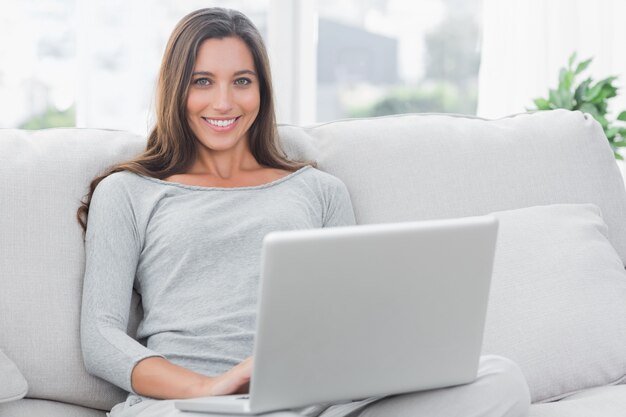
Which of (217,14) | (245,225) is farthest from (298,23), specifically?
(245,225)

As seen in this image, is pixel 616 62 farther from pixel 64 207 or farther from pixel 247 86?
pixel 64 207

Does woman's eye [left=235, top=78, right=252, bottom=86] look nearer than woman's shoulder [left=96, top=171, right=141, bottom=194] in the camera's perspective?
No

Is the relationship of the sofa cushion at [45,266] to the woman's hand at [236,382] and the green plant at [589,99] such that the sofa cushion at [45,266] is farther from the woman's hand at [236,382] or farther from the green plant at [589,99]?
the green plant at [589,99]

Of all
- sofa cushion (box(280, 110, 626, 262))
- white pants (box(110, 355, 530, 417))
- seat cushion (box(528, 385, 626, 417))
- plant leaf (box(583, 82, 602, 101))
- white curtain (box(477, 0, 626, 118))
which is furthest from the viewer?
white curtain (box(477, 0, 626, 118))

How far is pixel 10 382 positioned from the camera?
158 cm

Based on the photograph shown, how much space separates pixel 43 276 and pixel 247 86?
604 millimetres

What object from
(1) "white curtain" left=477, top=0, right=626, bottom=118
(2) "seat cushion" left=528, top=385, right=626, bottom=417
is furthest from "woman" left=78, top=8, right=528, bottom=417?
(1) "white curtain" left=477, top=0, right=626, bottom=118

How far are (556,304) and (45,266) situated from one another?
1012 mm

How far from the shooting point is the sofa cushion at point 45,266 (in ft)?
5.56

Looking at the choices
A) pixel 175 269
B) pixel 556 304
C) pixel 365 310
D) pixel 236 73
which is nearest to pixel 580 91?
pixel 556 304

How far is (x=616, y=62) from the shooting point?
3.67 meters

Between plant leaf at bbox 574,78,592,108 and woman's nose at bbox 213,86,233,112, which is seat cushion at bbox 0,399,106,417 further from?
plant leaf at bbox 574,78,592,108

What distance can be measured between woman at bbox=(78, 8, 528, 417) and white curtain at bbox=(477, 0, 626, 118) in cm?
184

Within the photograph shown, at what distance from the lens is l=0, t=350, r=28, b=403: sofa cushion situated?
1.57m
